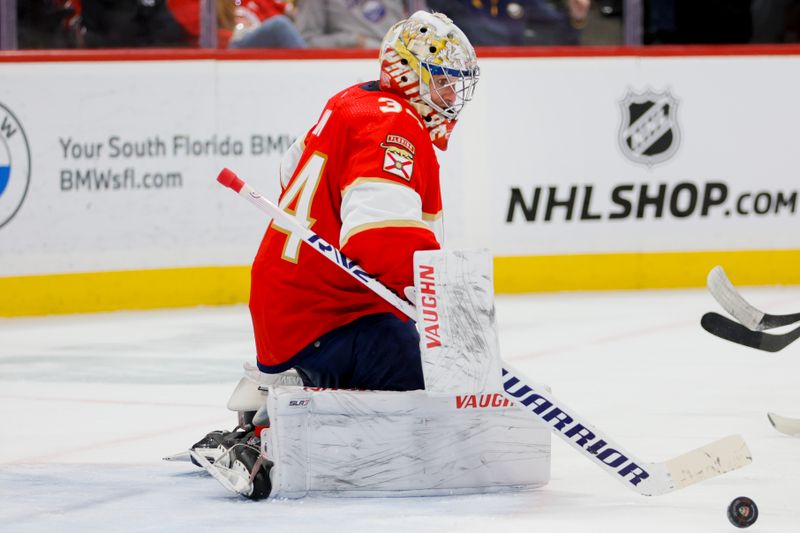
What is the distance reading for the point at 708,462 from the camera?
3041 mm

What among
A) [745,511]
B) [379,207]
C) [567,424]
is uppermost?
[379,207]

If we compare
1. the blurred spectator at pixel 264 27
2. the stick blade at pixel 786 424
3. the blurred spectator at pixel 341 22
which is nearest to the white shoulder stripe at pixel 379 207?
the stick blade at pixel 786 424

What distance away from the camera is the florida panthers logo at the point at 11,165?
6270 mm

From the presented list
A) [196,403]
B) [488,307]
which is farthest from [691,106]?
[488,307]

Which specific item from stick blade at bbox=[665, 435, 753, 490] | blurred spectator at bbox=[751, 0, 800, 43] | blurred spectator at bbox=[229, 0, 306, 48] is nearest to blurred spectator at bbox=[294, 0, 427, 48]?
blurred spectator at bbox=[229, 0, 306, 48]

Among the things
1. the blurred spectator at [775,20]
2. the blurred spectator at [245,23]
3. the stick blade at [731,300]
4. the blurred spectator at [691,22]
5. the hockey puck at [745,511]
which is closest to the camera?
the hockey puck at [745,511]

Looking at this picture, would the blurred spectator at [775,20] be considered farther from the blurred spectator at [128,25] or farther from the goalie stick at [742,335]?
the goalie stick at [742,335]

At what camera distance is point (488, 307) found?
2.89 metres

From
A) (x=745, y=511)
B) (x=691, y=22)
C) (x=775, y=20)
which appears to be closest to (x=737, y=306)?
(x=745, y=511)

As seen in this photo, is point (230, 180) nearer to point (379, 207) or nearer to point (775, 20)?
point (379, 207)

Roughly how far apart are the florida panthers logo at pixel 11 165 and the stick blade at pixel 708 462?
13.0 feet

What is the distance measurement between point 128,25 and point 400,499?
4.23 metres

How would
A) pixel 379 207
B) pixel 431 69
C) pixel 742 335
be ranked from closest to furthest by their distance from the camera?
pixel 379 207 < pixel 431 69 < pixel 742 335

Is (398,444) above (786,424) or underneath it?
above
